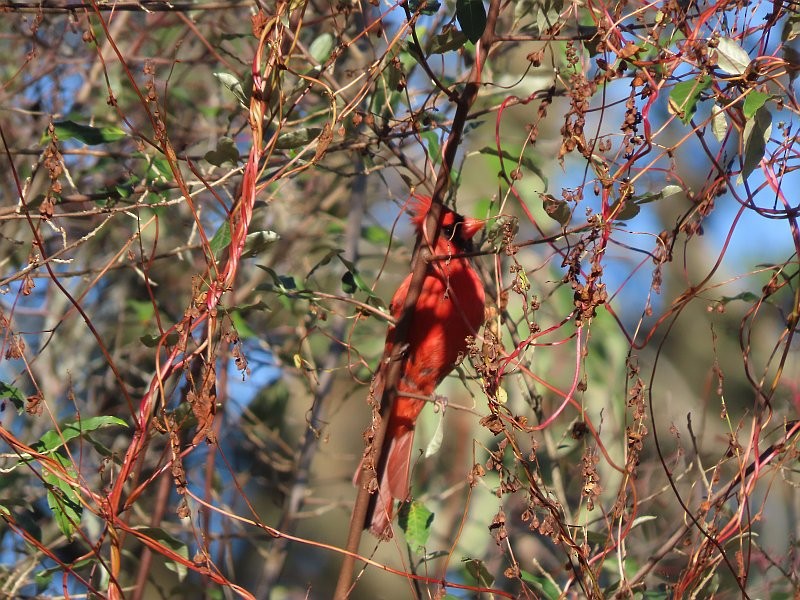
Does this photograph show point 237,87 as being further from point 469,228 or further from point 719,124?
point 469,228

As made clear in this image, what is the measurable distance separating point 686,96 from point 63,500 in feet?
5.20

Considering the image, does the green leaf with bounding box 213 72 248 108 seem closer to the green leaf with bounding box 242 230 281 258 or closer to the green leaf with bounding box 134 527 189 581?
the green leaf with bounding box 242 230 281 258

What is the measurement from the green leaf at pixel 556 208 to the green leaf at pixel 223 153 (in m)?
0.83

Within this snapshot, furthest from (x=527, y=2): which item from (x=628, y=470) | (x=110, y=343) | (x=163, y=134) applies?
(x=110, y=343)

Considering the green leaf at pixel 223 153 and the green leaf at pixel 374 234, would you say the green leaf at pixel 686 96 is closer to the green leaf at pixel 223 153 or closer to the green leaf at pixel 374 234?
the green leaf at pixel 223 153

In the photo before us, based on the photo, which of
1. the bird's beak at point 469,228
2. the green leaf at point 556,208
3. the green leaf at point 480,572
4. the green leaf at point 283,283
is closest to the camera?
the green leaf at point 556,208

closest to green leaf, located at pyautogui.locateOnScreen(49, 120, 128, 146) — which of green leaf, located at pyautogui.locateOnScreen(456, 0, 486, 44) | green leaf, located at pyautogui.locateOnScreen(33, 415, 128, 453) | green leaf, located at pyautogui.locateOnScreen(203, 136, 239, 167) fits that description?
green leaf, located at pyautogui.locateOnScreen(203, 136, 239, 167)

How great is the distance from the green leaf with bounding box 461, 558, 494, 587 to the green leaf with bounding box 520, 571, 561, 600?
0.27 feet

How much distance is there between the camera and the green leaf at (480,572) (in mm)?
2385

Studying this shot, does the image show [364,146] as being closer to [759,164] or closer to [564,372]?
[759,164]

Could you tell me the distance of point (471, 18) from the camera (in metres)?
2.25

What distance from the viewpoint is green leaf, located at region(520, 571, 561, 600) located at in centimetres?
244

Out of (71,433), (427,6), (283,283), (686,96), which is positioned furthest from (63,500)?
(686,96)

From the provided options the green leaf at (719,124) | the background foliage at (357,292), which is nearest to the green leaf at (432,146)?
the background foliage at (357,292)
